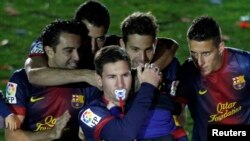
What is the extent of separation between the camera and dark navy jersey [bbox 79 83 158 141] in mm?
7922

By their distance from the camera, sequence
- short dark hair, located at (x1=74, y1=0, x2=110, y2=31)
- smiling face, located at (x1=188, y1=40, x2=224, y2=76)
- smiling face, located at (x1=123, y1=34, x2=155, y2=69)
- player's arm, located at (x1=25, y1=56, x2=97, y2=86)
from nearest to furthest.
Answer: player's arm, located at (x1=25, y1=56, x2=97, y2=86)
smiling face, located at (x1=123, y1=34, x2=155, y2=69)
smiling face, located at (x1=188, y1=40, x2=224, y2=76)
short dark hair, located at (x1=74, y1=0, x2=110, y2=31)

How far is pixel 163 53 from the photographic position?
972cm

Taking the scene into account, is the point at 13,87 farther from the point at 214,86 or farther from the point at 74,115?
the point at 214,86

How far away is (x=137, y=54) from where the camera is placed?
898 cm

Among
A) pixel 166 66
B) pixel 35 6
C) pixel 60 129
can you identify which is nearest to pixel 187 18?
pixel 35 6

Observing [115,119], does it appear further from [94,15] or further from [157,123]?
[94,15]

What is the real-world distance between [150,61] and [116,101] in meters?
1.00

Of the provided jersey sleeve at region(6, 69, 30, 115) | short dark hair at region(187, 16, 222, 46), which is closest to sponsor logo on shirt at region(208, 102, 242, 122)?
short dark hair at region(187, 16, 222, 46)

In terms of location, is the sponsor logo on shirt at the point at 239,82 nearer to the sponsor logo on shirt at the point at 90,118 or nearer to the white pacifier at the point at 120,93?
the white pacifier at the point at 120,93

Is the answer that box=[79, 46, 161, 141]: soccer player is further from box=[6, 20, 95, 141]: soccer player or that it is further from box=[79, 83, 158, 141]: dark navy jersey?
box=[6, 20, 95, 141]: soccer player

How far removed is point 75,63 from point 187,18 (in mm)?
7421

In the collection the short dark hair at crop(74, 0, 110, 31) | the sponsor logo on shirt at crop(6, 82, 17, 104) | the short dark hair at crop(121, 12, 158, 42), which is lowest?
the sponsor logo on shirt at crop(6, 82, 17, 104)

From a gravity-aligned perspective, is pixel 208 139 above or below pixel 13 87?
below

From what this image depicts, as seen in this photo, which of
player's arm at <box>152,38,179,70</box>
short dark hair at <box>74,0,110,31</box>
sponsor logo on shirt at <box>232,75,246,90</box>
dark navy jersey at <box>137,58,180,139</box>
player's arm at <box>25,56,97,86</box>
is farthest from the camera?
short dark hair at <box>74,0,110,31</box>
